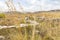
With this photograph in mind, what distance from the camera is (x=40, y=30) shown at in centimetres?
388

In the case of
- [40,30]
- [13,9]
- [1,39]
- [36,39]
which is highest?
[13,9]

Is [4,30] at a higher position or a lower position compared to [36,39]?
lower

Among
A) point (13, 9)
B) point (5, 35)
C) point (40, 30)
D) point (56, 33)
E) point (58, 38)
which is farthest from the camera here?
point (5, 35)

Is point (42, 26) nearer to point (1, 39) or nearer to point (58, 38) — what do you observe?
point (58, 38)

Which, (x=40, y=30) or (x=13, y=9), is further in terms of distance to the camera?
(x=40, y=30)

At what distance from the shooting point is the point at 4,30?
4617mm

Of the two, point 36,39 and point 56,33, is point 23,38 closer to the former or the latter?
point 36,39

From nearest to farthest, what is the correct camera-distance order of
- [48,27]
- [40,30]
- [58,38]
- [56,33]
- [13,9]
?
1. [13,9]
2. [58,38]
3. [56,33]
4. [48,27]
5. [40,30]

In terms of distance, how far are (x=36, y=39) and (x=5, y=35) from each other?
167 centimetres

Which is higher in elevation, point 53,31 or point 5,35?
point 53,31

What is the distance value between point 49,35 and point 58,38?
422 mm

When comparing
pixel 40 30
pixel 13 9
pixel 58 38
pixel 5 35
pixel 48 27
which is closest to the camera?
pixel 13 9

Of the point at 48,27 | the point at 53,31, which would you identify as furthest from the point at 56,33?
the point at 48,27

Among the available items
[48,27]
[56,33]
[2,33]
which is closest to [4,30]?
[2,33]
